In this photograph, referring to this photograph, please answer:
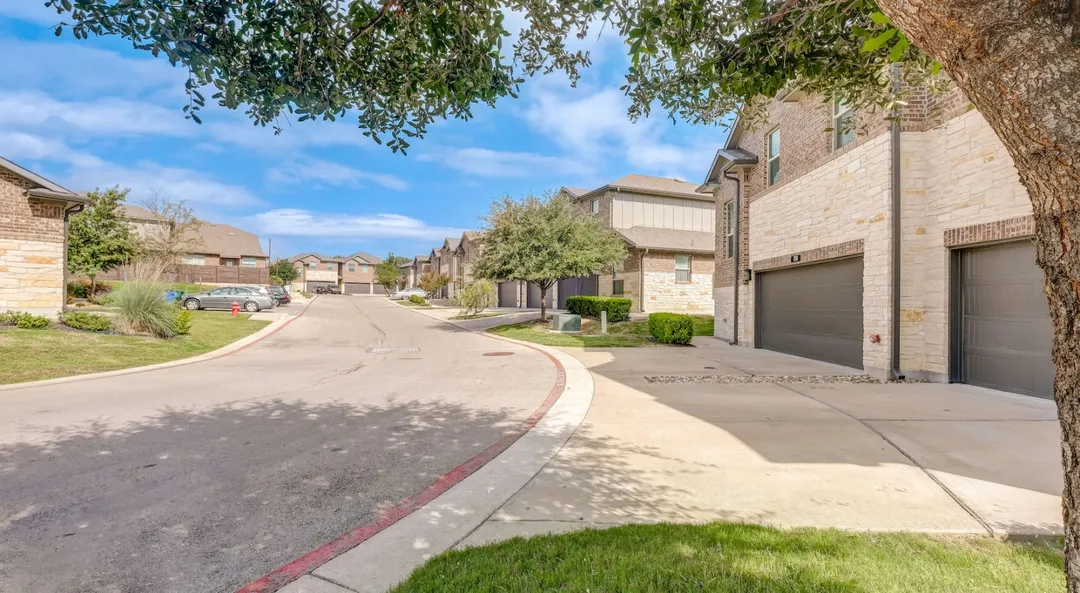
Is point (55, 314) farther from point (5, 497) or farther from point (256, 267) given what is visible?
point (256, 267)

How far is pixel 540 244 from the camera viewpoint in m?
20.8

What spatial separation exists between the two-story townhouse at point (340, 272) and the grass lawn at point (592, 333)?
79449 mm

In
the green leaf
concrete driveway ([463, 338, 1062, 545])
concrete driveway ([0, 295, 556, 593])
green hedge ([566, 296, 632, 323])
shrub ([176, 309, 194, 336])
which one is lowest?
concrete driveway ([0, 295, 556, 593])

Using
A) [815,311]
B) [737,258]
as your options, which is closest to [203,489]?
[815,311]

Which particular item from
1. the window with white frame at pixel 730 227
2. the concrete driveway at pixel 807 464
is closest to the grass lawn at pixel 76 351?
the concrete driveway at pixel 807 464

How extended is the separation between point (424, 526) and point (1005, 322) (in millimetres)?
9678

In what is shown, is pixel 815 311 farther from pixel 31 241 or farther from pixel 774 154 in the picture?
pixel 31 241

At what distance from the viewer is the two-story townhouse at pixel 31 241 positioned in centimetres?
1515

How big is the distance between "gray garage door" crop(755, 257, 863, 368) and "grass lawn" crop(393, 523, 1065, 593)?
8.86m

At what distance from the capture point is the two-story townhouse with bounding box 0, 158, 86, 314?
596 inches

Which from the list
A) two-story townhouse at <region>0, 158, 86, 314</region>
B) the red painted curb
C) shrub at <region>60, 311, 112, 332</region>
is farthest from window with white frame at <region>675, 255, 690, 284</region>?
two-story townhouse at <region>0, 158, 86, 314</region>

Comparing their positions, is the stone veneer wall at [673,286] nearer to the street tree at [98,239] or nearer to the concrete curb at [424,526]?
the concrete curb at [424,526]

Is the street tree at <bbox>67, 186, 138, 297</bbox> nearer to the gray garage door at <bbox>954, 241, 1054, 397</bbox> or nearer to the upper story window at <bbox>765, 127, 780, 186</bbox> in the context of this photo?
the upper story window at <bbox>765, 127, 780, 186</bbox>

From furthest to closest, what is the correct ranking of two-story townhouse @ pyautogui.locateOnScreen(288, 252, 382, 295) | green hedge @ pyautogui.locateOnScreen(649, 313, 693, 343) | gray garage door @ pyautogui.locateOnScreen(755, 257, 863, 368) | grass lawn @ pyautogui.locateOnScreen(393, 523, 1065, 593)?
1. two-story townhouse @ pyautogui.locateOnScreen(288, 252, 382, 295)
2. green hedge @ pyautogui.locateOnScreen(649, 313, 693, 343)
3. gray garage door @ pyautogui.locateOnScreen(755, 257, 863, 368)
4. grass lawn @ pyautogui.locateOnScreen(393, 523, 1065, 593)
